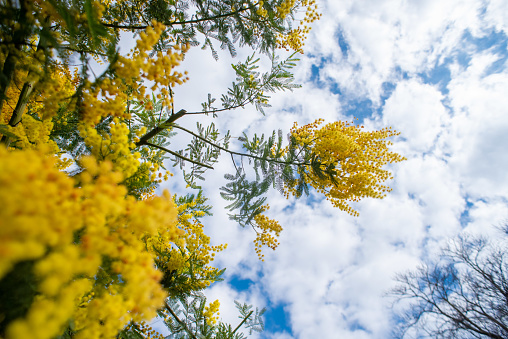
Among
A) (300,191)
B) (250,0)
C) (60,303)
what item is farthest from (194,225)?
(250,0)

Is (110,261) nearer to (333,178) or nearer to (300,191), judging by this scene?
(333,178)

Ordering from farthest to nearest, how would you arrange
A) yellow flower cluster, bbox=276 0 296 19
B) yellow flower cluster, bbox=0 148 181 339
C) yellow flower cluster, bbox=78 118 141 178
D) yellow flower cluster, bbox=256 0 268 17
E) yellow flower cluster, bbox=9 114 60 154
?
yellow flower cluster, bbox=276 0 296 19
yellow flower cluster, bbox=256 0 268 17
yellow flower cluster, bbox=9 114 60 154
yellow flower cluster, bbox=78 118 141 178
yellow flower cluster, bbox=0 148 181 339

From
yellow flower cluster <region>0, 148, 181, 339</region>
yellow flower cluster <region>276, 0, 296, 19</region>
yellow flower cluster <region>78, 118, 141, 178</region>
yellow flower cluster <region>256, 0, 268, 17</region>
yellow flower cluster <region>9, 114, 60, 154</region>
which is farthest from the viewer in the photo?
yellow flower cluster <region>276, 0, 296, 19</region>

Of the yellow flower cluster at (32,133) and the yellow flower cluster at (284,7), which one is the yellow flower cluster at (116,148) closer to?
Answer: the yellow flower cluster at (32,133)

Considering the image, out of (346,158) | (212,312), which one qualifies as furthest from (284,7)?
(212,312)

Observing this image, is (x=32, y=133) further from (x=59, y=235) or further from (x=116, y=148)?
(x=59, y=235)

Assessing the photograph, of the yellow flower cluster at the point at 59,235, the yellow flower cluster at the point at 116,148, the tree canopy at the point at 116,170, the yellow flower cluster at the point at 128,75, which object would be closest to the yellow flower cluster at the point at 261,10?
the tree canopy at the point at 116,170

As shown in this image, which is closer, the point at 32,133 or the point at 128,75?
the point at 128,75

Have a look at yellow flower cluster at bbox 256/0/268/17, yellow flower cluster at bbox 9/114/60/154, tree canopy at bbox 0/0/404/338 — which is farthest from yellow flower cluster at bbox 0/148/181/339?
yellow flower cluster at bbox 256/0/268/17

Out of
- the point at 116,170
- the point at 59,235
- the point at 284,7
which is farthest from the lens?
the point at 284,7

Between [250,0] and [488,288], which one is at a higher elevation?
[488,288]

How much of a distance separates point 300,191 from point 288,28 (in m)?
2.50

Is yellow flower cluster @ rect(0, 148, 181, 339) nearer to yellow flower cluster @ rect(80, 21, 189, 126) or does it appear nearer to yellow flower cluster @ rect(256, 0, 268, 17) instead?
yellow flower cluster @ rect(80, 21, 189, 126)

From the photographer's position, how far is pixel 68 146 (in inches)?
118
